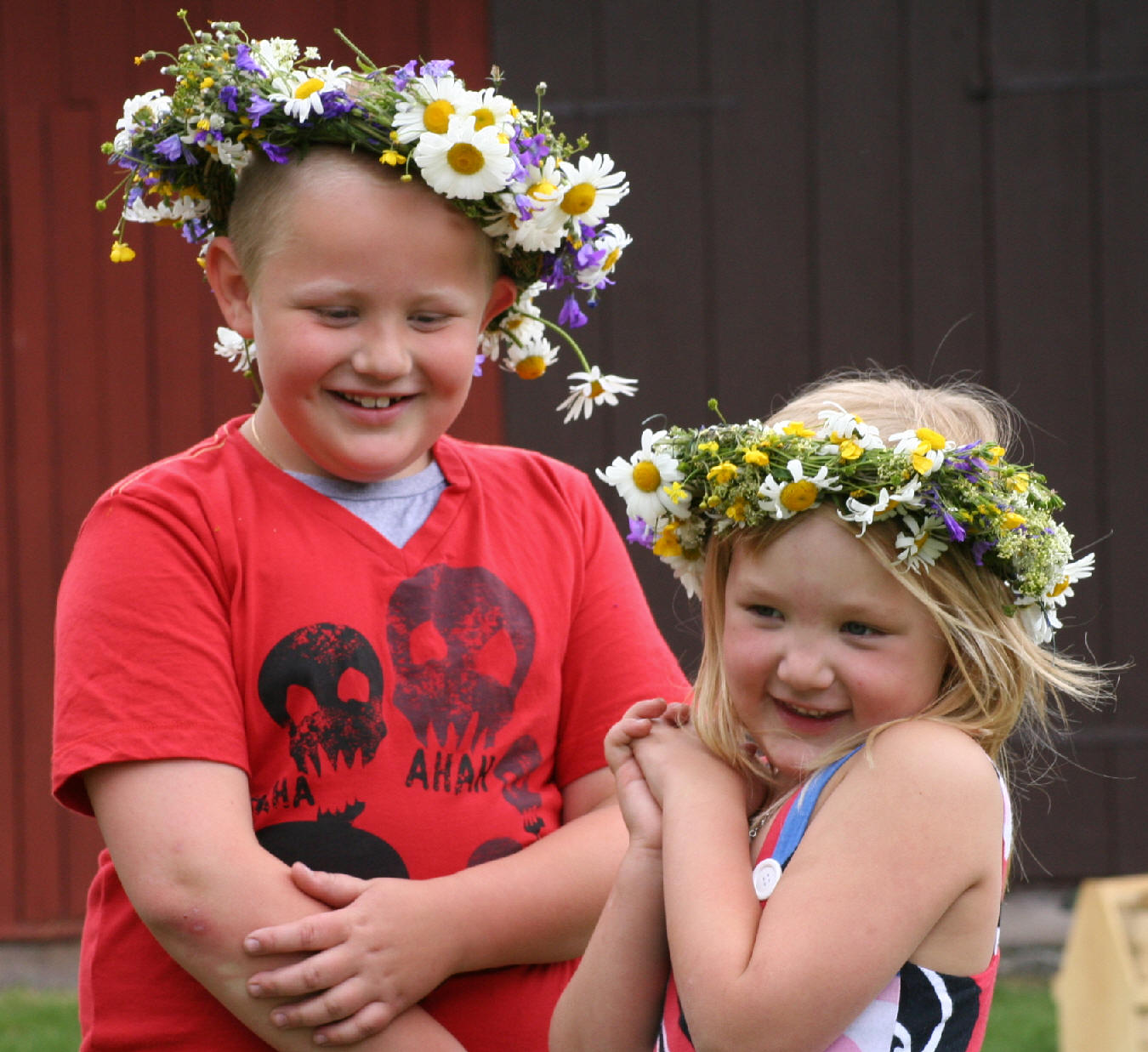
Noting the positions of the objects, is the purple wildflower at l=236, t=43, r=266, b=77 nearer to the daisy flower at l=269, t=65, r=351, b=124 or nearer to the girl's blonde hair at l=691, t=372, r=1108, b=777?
the daisy flower at l=269, t=65, r=351, b=124

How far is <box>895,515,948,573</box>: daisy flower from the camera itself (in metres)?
1.73

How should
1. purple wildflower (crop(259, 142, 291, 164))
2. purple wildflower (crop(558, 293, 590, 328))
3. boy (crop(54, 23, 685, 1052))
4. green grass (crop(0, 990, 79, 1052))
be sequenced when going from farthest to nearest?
green grass (crop(0, 990, 79, 1052))
purple wildflower (crop(558, 293, 590, 328))
purple wildflower (crop(259, 142, 291, 164))
boy (crop(54, 23, 685, 1052))

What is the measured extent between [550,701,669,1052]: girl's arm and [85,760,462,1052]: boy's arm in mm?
229

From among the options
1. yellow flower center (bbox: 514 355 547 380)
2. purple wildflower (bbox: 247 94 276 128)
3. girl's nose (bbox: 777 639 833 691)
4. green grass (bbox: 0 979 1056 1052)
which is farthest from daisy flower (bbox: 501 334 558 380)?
green grass (bbox: 0 979 1056 1052)

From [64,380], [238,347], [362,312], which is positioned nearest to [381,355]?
[362,312]

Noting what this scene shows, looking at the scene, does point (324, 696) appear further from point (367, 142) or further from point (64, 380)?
point (64, 380)

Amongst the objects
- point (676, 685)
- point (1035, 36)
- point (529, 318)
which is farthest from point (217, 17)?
point (676, 685)

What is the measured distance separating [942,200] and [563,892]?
3.92m

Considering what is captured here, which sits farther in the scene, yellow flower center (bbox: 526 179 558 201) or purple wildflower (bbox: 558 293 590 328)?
purple wildflower (bbox: 558 293 590 328)

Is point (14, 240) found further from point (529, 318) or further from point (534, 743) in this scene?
point (534, 743)

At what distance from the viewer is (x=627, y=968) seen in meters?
1.79

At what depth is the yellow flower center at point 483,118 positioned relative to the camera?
6.73ft

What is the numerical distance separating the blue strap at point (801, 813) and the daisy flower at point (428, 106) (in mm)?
1010

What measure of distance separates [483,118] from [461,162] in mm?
116
